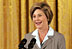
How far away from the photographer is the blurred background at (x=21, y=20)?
4.91 ft

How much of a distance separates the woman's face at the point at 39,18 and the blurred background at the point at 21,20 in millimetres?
271

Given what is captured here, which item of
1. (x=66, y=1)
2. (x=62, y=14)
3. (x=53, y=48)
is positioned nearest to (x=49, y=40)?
(x=53, y=48)

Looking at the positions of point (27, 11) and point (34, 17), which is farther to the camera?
point (27, 11)

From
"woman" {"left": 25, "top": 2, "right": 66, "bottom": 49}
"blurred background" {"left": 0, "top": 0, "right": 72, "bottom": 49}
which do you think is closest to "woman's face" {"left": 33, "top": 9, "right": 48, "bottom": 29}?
"woman" {"left": 25, "top": 2, "right": 66, "bottom": 49}

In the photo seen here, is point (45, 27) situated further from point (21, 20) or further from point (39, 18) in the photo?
point (21, 20)

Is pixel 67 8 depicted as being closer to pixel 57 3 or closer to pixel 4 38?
pixel 57 3

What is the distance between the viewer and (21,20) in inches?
63.9

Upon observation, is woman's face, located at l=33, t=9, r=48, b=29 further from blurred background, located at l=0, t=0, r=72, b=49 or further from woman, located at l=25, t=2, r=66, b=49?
blurred background, located at l=0, t=0, r=72, b=49

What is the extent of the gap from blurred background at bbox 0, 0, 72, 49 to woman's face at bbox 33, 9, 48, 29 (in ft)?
0.89

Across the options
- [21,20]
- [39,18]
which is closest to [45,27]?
[39,18]

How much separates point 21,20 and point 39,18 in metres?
0.40

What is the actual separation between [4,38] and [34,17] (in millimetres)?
568

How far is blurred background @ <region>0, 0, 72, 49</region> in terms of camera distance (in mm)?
1498

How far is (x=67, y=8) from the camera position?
4.90 feet
